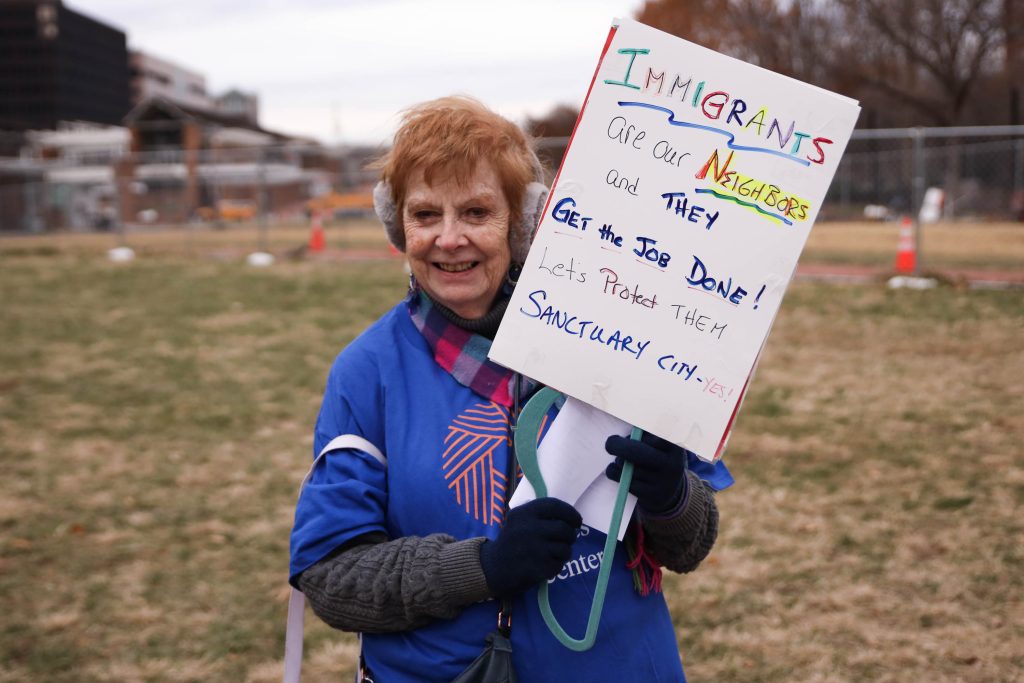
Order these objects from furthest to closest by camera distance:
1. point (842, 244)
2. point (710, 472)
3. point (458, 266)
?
point (842, 244) < point (710, 472) < point (458, 266)

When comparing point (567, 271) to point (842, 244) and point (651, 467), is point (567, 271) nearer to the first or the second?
point (651, 467)

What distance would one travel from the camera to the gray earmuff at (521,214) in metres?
1.86

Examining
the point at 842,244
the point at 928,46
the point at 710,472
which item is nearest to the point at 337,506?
the point at 710,472

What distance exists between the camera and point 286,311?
11000mm

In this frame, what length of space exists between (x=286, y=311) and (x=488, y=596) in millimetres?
9797

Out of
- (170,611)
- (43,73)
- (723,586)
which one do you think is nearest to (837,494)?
(723,586)

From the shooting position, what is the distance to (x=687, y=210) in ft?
5.38

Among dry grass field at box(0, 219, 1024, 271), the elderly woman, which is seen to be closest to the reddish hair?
the elderly woman

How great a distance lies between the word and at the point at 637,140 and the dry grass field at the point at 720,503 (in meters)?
2.42

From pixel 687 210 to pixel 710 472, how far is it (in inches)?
23.7

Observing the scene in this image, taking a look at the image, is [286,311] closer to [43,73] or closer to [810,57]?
[810,57]

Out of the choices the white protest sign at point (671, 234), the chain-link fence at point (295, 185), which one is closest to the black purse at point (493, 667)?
the white protest sign at point (671, 234)

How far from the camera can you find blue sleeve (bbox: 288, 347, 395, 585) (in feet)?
5.47

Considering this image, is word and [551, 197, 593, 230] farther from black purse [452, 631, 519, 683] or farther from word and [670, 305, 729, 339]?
black purse [452, 631, 519, 683]
